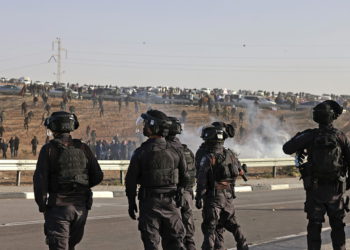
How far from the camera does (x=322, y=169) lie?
811cm

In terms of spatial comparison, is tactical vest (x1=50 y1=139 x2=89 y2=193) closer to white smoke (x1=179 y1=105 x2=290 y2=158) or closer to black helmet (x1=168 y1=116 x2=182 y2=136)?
black helmet (x1=168 y1=116 x2=182 y2=136)

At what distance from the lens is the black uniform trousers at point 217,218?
893 cm

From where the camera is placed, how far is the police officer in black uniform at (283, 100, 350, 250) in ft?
26.7

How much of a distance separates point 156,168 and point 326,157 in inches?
77.3

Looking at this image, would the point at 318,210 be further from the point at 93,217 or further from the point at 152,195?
the point at 93,217

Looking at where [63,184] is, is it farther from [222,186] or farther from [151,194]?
[222,186]

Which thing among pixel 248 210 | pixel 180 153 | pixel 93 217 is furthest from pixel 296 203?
pixel 180 153

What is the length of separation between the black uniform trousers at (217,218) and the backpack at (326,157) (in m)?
1.34

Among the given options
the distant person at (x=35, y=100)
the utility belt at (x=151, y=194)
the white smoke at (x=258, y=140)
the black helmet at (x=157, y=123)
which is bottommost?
the white smoke at (x=258, y=140)

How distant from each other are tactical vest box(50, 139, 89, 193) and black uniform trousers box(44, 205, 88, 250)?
0.66 feet

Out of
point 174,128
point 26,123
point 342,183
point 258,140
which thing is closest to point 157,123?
point 342,183

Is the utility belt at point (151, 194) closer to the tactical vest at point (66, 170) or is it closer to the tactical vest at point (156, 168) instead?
the tactical vest at point (156, 168)

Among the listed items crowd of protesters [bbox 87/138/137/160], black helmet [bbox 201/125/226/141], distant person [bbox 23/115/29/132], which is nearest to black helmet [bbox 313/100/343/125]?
black helmet [bbox 201/125/226/141]

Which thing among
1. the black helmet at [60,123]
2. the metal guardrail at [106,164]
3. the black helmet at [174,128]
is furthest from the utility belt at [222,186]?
the metal guardrail at [106,164]
